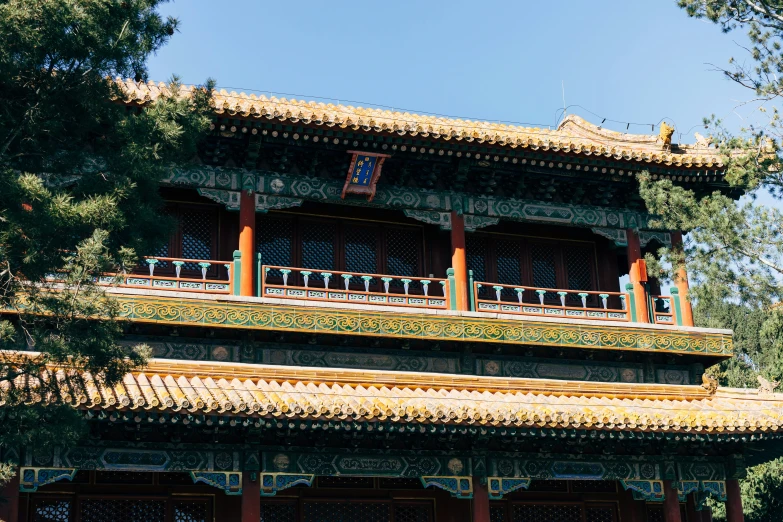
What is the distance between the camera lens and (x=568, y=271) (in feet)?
64.2

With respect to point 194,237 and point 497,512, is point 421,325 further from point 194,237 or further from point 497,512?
point 194,237

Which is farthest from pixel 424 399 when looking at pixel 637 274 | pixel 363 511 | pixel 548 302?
pixel 637 274

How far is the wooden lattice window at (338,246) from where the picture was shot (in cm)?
1809

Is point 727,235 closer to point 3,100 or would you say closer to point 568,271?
point 568,271

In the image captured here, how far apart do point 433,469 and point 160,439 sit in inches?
151

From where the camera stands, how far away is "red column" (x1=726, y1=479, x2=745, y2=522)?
17.4 meters

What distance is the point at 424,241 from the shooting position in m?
18.9

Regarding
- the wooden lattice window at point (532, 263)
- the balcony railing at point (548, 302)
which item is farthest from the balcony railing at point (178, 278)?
the wooden lattice window at point (532, 263)

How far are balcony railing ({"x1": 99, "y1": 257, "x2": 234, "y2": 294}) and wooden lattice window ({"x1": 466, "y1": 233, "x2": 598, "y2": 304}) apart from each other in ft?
14.4

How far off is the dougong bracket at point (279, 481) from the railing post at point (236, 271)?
9.39ft

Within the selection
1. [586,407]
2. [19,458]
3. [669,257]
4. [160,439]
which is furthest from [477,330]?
[19,458]

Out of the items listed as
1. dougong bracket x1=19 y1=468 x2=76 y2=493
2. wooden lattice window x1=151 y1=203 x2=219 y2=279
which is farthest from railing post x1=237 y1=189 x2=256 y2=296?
dougong bracket x1=19 y1=468 x2=76 y2=493

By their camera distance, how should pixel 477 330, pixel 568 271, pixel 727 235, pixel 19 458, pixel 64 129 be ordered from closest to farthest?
pixel 64 129, pixel 19 458, pixel 727 235, pixel 477 330, pixel 568 271

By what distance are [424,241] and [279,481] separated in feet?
17.2
